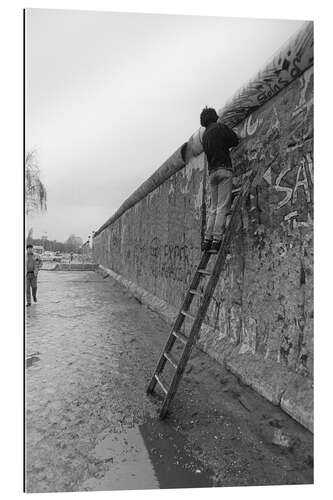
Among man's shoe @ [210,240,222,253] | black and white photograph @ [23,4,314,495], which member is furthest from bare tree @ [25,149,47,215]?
man's shoe @ [210,240,222,253]

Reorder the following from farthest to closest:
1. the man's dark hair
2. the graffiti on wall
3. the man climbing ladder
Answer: the graffiti on wall, the man's dark hair, the man climbing ladder

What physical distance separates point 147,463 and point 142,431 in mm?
320

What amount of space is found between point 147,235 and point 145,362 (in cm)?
381

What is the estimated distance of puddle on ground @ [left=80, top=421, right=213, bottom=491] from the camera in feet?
6.11

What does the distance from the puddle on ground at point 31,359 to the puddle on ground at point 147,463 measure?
154 cm

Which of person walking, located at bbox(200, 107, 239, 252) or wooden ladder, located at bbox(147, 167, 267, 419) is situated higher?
person walking, located at bbox(200, 107, 239, 252)

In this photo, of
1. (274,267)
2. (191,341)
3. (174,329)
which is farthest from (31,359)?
(274,267)

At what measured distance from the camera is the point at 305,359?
210 centimetres

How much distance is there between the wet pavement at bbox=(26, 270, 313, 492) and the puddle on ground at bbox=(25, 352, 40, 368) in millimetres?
20

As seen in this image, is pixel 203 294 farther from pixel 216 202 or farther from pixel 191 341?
pixel 216 202

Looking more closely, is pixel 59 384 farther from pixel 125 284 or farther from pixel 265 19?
pixel 125 284

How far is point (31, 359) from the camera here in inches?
139

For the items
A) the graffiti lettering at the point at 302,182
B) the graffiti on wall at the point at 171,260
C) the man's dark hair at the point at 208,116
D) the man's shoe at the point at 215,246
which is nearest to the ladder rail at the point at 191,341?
the man's shoe at the point at 215,246

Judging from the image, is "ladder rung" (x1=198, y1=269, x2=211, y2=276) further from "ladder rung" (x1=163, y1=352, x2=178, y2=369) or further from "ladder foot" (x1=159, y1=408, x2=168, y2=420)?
"ladder foot" (x1=159, y1=408, x2=168, y2=420)
